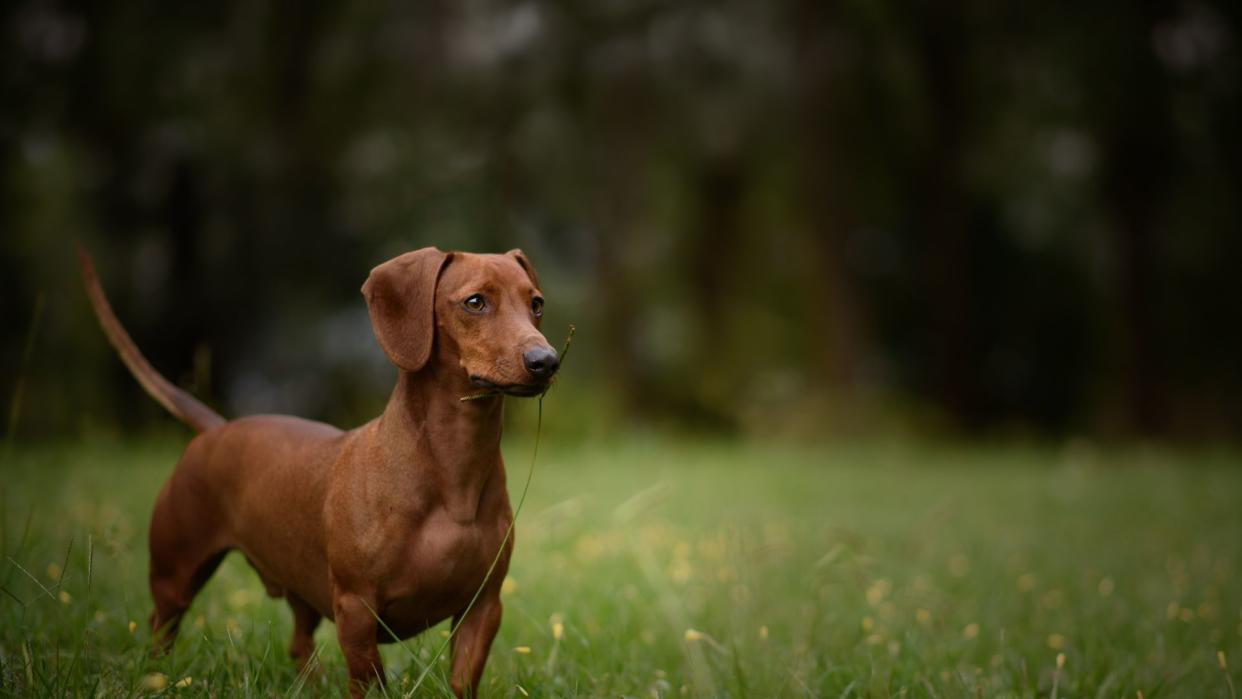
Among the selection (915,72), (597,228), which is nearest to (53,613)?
(597,228)

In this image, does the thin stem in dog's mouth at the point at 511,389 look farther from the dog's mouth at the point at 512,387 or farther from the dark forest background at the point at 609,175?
the dark forest background at the point at 609,175

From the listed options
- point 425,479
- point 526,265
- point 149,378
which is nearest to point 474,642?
point 425,479

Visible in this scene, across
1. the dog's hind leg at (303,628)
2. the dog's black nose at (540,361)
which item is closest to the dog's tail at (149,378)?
the dog's hind leg at (303,628)

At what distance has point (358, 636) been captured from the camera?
2561mm

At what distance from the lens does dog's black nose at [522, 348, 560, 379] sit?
232cm

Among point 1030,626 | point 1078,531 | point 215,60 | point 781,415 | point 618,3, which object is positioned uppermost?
point 618,3

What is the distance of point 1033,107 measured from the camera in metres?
15.9

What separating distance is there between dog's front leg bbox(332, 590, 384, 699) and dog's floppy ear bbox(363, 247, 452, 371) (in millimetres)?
638

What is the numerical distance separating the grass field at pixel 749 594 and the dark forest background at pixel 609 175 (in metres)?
4.07

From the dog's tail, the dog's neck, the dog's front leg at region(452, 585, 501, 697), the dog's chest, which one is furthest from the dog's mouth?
the dog's tail

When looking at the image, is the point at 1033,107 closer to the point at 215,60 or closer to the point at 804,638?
the point at 215,60

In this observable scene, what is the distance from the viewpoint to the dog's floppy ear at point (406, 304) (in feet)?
8.41

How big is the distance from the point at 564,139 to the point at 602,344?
3409 mm

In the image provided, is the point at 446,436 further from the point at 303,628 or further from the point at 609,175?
the point at 609,175
